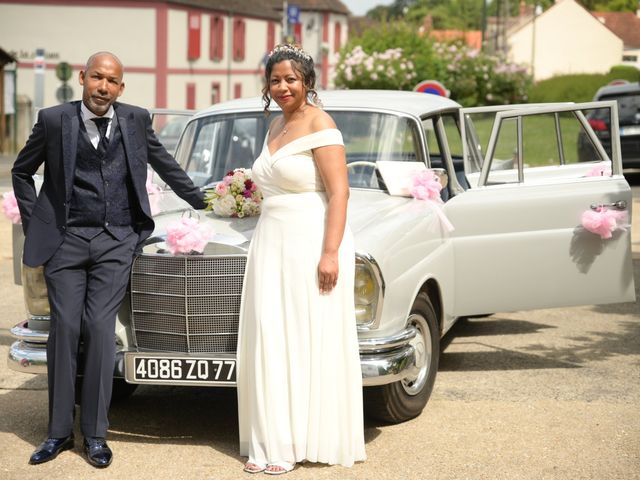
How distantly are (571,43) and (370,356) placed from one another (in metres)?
94.4

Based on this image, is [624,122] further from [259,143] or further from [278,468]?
[278,468]

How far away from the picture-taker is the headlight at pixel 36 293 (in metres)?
6.36

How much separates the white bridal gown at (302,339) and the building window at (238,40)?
52937mm

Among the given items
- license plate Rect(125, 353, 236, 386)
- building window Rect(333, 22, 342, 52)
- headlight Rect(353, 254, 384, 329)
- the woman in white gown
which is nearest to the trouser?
license plate Rect(125, 353, 236, 386)

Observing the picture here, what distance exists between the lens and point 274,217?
5.78 m

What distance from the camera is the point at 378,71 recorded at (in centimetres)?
3122

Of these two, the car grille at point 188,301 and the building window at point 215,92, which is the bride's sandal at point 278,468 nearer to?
the car grille at point 188,301

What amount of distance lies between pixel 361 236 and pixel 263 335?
781 mm

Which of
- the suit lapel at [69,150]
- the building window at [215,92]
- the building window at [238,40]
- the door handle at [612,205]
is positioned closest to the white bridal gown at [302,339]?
the suit lapel at [69,150]

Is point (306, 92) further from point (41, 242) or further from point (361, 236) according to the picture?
point (41, 242)

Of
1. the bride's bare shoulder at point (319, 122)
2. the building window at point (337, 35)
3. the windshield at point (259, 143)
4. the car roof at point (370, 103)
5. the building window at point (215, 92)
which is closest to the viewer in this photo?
the bride's bare shoulder at point (319, 122)

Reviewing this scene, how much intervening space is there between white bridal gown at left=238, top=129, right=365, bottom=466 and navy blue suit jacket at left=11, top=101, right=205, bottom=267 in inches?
30.0

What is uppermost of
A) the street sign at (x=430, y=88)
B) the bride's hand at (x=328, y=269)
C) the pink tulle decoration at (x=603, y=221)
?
the street sign at (x=430, y=88)

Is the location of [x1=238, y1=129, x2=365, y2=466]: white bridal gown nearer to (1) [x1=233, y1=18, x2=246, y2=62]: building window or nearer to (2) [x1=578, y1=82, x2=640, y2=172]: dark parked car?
(2) [x1=578, y1=82, x2=640, y2=172]: dark parked car
